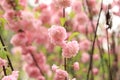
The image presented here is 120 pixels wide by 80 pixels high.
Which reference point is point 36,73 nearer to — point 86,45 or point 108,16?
point 86,45

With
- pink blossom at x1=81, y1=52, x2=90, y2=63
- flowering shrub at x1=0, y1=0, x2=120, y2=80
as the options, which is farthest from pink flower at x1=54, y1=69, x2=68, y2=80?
pink blossom at x1=81, y1=52, x2=90, y2=63

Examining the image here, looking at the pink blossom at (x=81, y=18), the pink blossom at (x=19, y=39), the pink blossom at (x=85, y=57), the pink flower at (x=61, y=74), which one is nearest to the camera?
the pink flower at (x=61, y=74)

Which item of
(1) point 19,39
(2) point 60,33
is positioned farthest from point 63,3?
(1) point 19,39

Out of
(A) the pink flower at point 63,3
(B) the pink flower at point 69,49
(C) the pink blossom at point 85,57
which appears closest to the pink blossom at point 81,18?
(C) the pink blossom at point 85,57

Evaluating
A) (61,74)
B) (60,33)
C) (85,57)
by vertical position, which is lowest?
(85,57)

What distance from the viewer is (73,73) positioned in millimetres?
1215

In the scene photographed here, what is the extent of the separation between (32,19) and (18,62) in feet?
2.49

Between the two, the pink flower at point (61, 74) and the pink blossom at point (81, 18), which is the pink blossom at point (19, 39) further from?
the pink flower at point (61, 74)

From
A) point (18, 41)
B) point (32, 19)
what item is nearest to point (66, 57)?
point (18, 41)

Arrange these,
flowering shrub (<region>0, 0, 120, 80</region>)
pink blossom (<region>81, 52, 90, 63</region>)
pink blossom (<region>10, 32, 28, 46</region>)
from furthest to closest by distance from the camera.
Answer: pink blossom (<region>81, 52, 90, 63</region>)
pink blossom (<region>10, 32, 28, 46</region>)
flowering shrub (<region>0, 0, 120, 80</region>)

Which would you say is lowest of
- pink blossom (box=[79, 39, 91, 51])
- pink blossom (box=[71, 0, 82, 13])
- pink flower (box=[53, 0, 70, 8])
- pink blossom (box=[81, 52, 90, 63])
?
pink blossom (box=[81, 52, 90, 63])

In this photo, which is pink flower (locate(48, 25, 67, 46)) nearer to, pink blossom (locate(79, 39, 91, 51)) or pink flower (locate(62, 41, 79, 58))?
pink flower (locate(62, 41, 79, 58))

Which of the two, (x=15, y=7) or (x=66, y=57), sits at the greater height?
(x=15, y=7)

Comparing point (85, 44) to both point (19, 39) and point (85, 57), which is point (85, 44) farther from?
point (19, 39)
